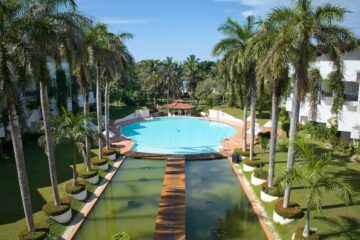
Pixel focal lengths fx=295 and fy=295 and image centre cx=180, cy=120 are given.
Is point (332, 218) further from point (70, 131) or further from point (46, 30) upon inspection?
point (46, 30)

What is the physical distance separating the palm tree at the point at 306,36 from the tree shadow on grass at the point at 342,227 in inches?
191

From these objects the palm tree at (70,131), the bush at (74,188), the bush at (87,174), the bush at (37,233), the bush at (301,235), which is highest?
the palm tree at (70,131)

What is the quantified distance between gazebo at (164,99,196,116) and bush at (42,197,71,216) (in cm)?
3835

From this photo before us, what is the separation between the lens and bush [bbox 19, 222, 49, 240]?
13.6 metres

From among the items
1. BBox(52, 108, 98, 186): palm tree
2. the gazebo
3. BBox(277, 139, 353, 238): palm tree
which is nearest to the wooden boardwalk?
BBox(277, 139, 353, 238): palm tree

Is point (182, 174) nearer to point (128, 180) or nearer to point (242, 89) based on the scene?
point (128, 180)

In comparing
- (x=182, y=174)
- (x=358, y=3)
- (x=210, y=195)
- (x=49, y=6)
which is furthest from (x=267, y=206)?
(x=49, y=6)

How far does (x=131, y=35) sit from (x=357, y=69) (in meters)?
20.0

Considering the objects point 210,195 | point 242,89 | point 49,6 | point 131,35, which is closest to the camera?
point 49,6

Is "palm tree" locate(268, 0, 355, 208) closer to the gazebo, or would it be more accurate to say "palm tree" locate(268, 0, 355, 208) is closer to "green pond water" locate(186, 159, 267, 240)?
"green pond water" locate(186, 159, 267, 240)

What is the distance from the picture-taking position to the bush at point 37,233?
44.7ft

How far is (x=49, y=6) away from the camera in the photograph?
45.9 feet

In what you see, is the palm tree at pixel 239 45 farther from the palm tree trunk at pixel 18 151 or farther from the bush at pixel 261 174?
the palm tree trunk at pixel 18 151

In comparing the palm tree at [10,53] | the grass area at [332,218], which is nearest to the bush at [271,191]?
the grass area at [332,218]
